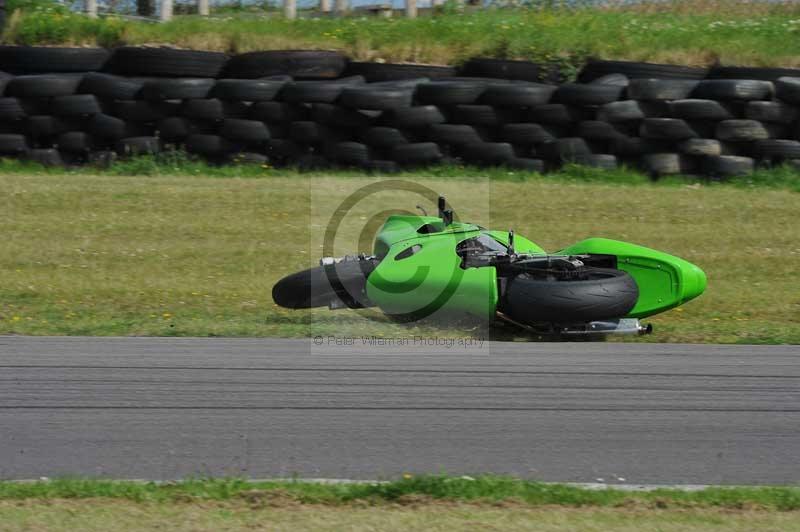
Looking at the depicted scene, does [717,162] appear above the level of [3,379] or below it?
above

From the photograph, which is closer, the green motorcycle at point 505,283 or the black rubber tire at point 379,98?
the green motorcycle at point 505,283

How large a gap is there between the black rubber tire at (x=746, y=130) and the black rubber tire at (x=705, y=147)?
0.33 feet

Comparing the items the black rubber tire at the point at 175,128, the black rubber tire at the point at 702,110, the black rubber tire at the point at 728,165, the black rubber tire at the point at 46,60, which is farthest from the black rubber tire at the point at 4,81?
the black rubber tire at the point at 728,165

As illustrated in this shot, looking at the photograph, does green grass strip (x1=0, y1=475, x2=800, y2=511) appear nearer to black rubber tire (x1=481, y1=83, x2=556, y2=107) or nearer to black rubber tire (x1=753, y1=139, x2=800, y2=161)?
black rubber tire (x1=481, y1=83, x2=556, y2=107)

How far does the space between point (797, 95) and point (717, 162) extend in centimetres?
114

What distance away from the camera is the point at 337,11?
57.2 feet

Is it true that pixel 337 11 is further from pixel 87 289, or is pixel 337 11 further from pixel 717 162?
pixel 87 289

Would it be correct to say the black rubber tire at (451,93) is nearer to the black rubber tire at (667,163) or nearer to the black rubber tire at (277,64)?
the black rubber tire at (277,64)

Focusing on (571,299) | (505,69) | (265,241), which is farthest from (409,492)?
(505,69)

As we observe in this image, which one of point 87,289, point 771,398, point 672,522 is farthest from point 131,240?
point 672,522

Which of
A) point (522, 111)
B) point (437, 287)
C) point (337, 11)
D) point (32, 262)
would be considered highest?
point (337, 11)

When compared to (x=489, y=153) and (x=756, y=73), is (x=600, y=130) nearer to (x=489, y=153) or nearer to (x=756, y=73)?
(x=489, y=153)

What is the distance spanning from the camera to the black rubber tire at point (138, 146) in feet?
41.9

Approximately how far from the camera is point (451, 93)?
12148mm
